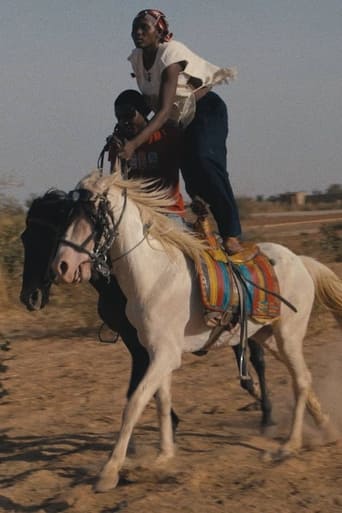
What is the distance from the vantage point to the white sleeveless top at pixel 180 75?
241 inches

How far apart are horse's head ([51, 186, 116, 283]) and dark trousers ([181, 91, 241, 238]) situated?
0.86 meters

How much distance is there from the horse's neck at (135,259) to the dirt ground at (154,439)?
42.8 inches

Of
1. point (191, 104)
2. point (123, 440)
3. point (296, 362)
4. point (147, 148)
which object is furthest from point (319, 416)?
point (191, 104)

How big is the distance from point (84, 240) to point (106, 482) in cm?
137

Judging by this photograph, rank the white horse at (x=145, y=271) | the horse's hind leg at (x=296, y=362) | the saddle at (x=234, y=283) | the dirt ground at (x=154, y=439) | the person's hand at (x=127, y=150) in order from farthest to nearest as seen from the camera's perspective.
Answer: the horse's hind leg at (x=296, y=362)
the saddle at (x=234, y=283)
the person's hand at (x=127, y=150)
the white horse at (x=145, y=271)
the dirt ground at (x=154, y=439)

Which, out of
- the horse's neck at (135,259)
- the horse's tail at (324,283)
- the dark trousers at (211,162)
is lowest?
the horse's tail at (324,283)

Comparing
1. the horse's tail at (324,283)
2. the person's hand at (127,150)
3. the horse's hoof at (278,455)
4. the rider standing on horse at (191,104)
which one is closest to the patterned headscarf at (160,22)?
the rider standing on horse at (191,104)

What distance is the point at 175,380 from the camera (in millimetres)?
8656

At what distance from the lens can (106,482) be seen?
5.39m

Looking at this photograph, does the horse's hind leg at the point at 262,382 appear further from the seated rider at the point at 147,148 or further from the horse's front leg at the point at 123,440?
the horse's front leg at the point at 123,440

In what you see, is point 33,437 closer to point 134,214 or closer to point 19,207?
point 134,214

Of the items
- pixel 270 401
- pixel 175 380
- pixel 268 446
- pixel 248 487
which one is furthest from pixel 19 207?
pixel 248 487

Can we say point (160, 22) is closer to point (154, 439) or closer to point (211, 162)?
point (211, 162)

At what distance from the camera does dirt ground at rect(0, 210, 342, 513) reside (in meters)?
5.34
